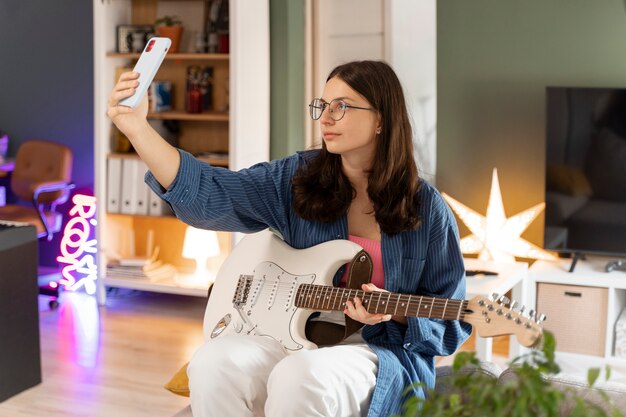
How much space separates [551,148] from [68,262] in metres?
2.64

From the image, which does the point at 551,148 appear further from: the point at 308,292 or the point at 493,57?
the point at 308,292

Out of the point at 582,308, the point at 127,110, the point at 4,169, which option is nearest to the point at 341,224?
the point at 127,110

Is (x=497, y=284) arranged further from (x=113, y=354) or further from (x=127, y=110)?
(x=127, y=110)

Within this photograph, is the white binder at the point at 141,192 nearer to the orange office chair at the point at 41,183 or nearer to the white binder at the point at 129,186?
the white binder at the point at 129,186

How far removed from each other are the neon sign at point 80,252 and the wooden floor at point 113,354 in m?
0.09

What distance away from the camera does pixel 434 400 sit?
127cm

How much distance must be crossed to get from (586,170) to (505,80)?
0.59 metres

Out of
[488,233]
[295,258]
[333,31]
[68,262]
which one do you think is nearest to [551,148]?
[488,233]

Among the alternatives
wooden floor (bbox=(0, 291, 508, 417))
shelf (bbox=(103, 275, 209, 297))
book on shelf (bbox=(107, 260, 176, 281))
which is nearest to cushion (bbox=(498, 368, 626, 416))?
wooden floor (bbox=(0, 291, 508, 417))

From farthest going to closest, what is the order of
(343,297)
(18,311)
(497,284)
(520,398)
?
(497,284)
(18,311)
(343,297)
(520,398)

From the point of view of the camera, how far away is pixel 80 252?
512cm

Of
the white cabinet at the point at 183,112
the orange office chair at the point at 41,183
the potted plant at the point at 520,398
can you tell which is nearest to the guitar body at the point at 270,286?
the potted plant at the point at 520,398

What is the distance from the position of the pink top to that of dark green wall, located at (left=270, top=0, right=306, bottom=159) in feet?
7.82

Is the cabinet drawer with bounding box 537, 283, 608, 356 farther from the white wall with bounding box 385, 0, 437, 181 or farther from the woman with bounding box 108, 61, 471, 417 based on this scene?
the woman with bounding box 108, 61, 471, 417
